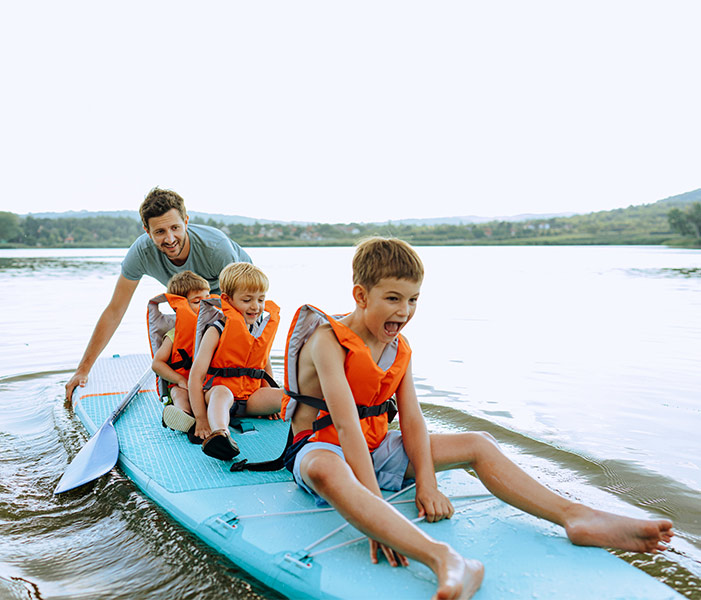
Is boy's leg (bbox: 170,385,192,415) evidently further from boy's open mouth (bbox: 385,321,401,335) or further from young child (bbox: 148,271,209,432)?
boy's open mouth (bbox: 385,321,401,335)

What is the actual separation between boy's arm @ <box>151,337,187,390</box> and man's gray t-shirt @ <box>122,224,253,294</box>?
20.9 inches

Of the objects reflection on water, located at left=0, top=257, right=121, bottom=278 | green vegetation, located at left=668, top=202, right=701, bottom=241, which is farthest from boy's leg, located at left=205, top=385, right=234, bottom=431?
green vegetation, located at left=668, top=202, right=701, bottom=241

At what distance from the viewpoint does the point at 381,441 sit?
264cm

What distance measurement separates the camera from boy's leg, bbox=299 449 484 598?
70.6 inches

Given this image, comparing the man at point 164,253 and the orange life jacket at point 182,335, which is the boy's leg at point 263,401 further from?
the man at point 164,253

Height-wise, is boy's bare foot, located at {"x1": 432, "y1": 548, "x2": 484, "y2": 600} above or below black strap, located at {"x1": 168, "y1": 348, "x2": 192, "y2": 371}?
below

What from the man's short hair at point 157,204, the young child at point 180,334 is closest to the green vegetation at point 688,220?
the young child at point 180,334

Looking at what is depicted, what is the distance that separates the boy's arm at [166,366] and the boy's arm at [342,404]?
5.96ft

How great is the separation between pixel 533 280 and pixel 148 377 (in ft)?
46.4

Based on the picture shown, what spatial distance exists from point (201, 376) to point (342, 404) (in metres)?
1.53

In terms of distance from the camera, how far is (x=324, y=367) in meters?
2.35

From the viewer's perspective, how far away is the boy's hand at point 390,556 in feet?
6.59

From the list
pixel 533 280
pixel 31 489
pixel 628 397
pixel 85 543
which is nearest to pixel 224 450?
pixel 85 543

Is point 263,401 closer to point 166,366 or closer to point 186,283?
point 166,366
